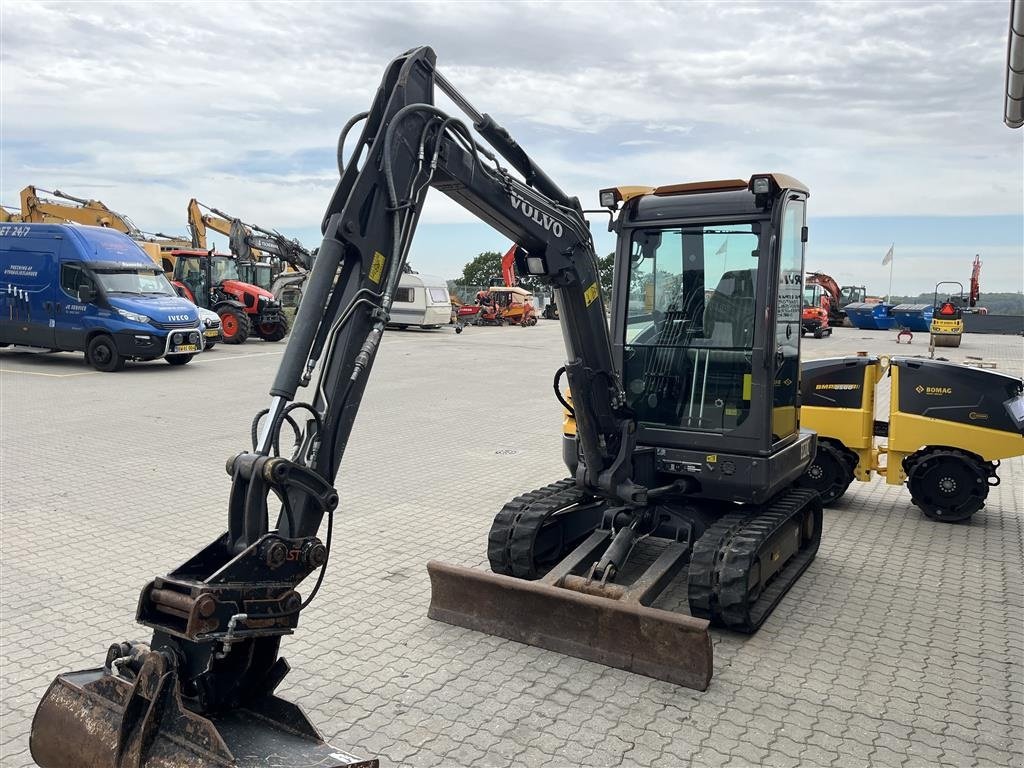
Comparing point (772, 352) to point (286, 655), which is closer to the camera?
point (286, 655)

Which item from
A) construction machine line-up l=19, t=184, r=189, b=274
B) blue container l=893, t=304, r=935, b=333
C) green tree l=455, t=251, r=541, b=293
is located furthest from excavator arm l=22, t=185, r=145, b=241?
green tree l=455, t=251, r=541, b=293

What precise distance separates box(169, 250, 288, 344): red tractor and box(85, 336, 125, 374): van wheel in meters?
7.05

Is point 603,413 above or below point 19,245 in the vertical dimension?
below

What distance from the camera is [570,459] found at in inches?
248

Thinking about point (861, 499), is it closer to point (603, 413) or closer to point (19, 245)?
point (603, 413)

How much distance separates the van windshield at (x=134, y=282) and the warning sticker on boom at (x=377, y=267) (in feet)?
51.2

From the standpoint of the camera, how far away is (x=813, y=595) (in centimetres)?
611

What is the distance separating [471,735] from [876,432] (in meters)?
6.14

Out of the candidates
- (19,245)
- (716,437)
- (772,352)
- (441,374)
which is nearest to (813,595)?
(716,437)

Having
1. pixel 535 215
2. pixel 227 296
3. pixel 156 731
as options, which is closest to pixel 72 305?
pixel 227 296

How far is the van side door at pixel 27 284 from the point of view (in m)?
17.9

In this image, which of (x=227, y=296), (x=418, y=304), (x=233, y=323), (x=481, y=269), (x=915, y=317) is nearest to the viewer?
(x=233, y=323)

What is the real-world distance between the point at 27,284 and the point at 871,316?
3869 centimetres

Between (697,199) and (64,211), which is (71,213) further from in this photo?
(697,199)
